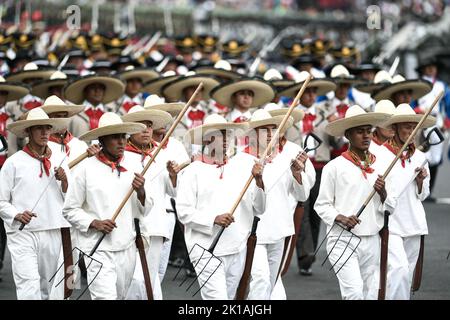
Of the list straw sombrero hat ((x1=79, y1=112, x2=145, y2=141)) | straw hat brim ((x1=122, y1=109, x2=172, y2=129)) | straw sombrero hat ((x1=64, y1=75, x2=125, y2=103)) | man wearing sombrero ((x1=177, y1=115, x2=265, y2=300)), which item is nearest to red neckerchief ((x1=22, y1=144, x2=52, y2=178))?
straw sombrero hat ((x1=79, y1=112, x2=145, y2=141))

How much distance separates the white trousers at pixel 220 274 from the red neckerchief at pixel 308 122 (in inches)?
171

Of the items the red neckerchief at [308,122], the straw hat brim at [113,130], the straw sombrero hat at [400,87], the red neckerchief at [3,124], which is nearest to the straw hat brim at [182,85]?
the red neckerchief at [308,122]

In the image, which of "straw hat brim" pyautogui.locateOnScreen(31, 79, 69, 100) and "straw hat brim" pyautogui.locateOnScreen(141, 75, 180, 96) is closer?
"straw hat brim" pyautogui.locateOnScreen(31, 79, 69, 100)

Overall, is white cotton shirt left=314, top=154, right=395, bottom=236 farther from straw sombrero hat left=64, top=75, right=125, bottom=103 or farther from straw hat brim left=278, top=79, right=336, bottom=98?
straw sombrero hat left=64, top=75, right=125, bottom=103

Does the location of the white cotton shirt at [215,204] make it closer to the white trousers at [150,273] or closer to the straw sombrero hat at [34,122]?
the white trousers at [150,273]

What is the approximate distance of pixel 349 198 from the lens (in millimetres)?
12359

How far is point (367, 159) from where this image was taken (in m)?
12.5

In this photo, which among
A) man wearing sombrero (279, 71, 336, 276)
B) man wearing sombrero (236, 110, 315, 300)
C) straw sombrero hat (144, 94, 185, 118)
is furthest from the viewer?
man wearing sombrero (279, 71, 336, 276)

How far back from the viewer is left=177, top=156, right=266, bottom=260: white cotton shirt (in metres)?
12.1

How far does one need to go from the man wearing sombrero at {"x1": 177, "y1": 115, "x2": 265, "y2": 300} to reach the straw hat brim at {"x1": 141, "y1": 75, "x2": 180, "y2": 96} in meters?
4.90

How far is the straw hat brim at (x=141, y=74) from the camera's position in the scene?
18.0 m
